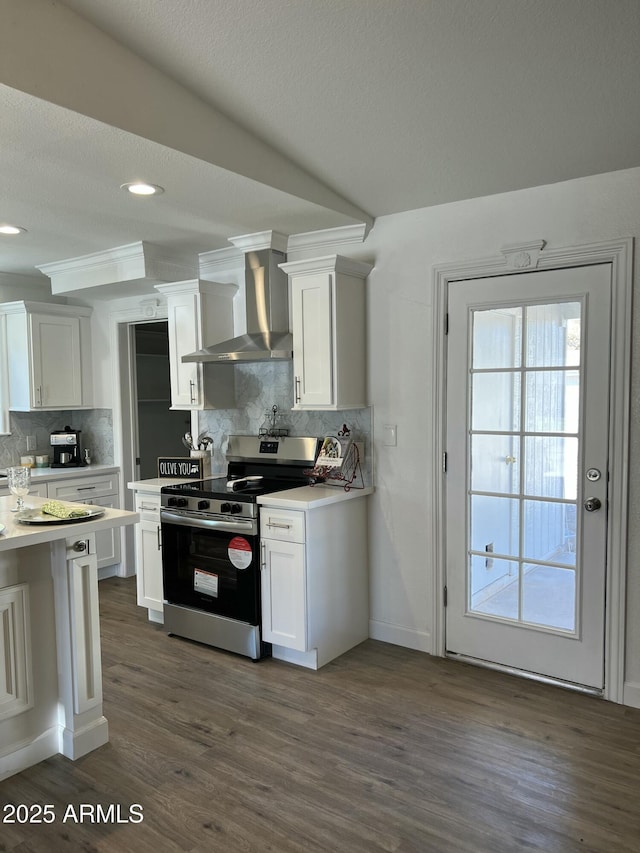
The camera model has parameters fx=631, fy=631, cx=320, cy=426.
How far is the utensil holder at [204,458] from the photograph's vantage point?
420 cm

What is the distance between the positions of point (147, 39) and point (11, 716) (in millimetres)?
2552

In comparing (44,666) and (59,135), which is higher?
(59,135)

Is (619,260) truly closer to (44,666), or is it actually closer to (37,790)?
(44,666)

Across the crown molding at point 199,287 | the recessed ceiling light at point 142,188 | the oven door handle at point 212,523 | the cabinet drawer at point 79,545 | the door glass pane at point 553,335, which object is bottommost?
the oven door handle at point 212,523

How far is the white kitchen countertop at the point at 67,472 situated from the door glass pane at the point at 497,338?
122 inches

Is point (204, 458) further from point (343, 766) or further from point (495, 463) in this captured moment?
point (343, 766)

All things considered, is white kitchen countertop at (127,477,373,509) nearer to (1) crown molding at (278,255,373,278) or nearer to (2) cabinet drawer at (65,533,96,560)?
(2) cabinet drawer at (65,533,96,560)

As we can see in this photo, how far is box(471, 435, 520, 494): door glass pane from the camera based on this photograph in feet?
10.8

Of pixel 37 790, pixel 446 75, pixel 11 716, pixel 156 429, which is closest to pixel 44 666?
pixel 11 716

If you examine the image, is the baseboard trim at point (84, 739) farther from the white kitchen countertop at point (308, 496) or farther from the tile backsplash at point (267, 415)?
the tile backsplash at point (267, 415)

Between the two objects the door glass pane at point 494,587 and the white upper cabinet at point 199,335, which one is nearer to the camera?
the door glass pane at point 494,587

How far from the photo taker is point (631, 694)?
2973 millimetres

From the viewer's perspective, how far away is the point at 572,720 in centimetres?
285

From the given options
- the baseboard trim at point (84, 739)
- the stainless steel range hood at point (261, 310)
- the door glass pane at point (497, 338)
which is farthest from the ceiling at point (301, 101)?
the baseboard trim at point (84, 739)
